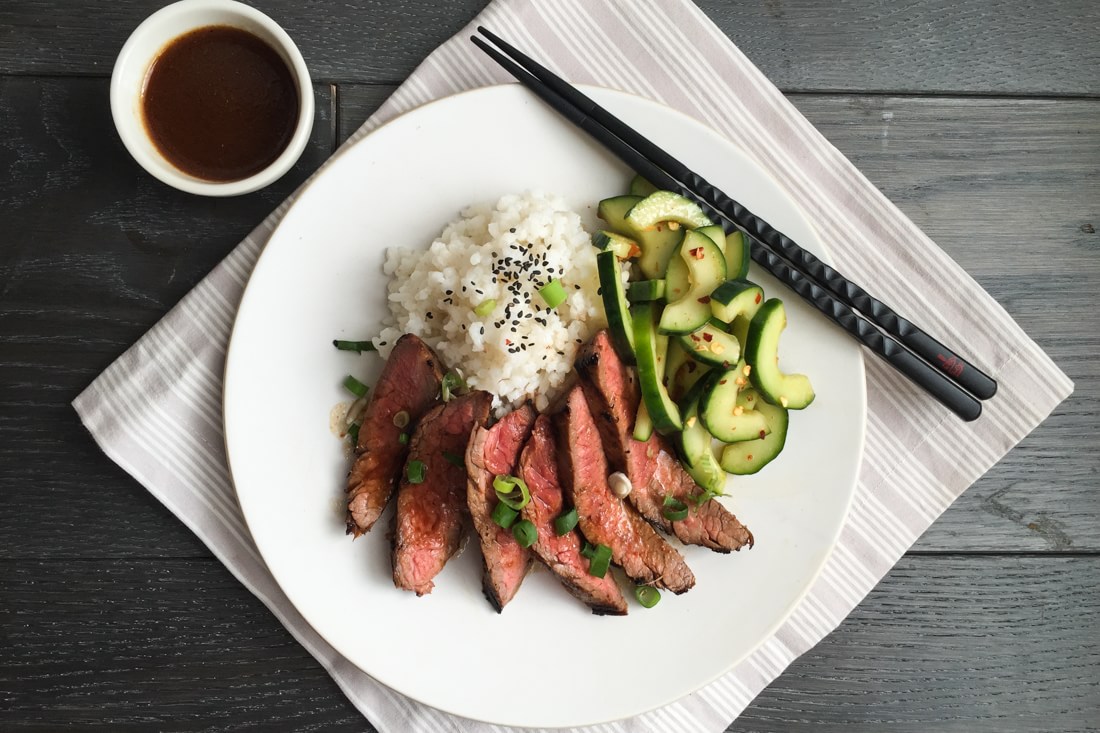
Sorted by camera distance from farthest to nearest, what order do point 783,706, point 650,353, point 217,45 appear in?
point 783,706
point 217,45
point 650,353

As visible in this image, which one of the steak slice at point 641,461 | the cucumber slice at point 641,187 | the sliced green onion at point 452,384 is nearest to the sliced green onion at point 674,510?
the steak slice at point 641,461

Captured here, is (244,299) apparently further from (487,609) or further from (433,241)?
(487,609)

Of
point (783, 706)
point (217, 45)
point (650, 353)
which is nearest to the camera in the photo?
point (650, 353)

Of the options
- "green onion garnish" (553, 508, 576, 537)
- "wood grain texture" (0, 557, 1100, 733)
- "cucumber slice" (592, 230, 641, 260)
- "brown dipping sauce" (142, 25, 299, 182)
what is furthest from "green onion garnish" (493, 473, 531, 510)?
"brown dipping sauce" (142, 25, 299, 182)

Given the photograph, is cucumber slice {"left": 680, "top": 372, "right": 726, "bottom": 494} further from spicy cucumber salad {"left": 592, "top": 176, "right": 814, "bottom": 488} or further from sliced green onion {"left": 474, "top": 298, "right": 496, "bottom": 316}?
sliced green onion {"left": 474, "top": 298, "right": 496, "bottom": 316}

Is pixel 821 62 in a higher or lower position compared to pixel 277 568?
higher

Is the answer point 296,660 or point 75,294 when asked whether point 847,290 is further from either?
point 75,294

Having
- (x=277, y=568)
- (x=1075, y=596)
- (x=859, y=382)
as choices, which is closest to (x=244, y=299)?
(x=277, y=568)

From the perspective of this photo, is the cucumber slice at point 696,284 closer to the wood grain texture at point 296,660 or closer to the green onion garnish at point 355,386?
the green onion garnish at point 355,386
